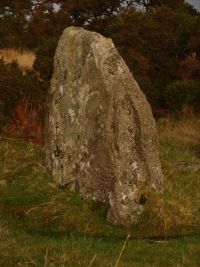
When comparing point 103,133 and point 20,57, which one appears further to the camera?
point 20,57

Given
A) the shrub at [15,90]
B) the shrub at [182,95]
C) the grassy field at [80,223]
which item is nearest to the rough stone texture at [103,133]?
the grassy field at [80,223]

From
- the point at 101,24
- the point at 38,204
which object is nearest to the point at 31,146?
the point at 38,204

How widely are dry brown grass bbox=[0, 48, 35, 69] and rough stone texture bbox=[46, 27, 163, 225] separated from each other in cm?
1175

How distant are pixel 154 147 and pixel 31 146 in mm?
3654

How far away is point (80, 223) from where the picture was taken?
1010 cm

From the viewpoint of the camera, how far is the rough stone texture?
1045 centimetres

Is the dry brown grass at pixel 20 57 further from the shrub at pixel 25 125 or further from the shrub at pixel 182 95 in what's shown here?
the shrub at pixel 25 125

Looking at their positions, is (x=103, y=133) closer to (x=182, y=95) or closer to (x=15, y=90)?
(x=15, y=90)

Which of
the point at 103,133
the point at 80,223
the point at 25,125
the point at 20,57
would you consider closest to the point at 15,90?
the point at 25,125

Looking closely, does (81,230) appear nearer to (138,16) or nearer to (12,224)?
(12,224)

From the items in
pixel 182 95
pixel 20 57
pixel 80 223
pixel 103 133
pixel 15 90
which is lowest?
pixel 20 57

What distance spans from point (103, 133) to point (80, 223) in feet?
5.44

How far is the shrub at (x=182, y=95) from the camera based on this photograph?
19855 millimetres

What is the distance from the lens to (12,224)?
9.75 metres
